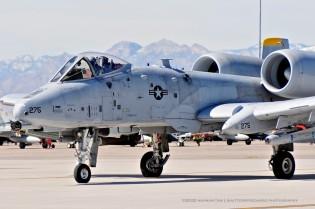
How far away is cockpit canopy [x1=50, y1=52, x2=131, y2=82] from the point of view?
24.2 metres

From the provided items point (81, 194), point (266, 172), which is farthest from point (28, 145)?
point (81, 194)

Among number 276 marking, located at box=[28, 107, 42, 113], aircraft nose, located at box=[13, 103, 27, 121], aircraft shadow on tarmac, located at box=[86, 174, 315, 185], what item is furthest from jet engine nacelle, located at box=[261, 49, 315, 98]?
aircraft nose, located at box=[13, 103, 27, 121]

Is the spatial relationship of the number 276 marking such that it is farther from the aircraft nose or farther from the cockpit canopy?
the cockpit canopy

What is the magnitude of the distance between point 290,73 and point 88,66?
18.0 ft

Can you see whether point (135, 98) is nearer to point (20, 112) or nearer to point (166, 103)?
point (166, 103)

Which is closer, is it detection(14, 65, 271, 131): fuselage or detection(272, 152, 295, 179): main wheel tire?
detection(14, 65, 271, 131): fuselage

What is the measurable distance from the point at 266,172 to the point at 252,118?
5.46m

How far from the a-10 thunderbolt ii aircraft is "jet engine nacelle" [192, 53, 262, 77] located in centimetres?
123

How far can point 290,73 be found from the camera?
85.3 ft

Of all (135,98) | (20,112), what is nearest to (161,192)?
(20,112)

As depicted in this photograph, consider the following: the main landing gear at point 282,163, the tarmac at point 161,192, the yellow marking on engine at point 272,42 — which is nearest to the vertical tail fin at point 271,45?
the yellow marking on engine at point 272,42

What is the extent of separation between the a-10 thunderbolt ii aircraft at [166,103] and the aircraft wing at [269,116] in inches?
0.9

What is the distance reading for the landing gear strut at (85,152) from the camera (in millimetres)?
23609

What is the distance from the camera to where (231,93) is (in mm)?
26562
